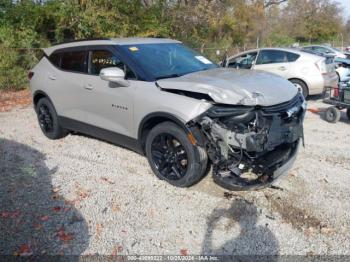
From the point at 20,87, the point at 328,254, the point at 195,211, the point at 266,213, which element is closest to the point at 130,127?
the point at 195,211

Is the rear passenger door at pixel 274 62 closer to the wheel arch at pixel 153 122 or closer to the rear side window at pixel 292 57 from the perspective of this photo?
the rear side window at pixel 292 57

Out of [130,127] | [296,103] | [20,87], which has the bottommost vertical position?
[20,87]

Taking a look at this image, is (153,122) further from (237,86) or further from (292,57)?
(292,57)

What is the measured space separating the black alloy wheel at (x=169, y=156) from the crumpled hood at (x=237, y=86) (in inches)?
26.2

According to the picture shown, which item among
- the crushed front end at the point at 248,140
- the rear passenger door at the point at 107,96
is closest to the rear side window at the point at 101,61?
the rear passenger door at the point at 107,96

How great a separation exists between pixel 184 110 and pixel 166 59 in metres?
1.30

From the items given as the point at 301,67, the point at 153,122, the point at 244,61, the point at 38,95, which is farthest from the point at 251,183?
the point at 244,61

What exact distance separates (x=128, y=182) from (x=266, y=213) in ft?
6.07

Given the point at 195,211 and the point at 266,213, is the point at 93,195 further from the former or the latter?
the point at 266,213

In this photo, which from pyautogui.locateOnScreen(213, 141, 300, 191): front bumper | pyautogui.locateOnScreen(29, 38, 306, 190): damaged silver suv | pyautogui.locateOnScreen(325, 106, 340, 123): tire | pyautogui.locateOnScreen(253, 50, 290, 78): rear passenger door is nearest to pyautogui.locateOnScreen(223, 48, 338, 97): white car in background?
pyautogui.locateOnScreen(253, 50, 290, 78): rear passenger door

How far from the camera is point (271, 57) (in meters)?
10.5

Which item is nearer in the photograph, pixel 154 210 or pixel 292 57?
pixel 154 210

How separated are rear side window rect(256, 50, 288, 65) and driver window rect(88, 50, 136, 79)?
253 inches

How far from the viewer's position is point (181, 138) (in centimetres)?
425
